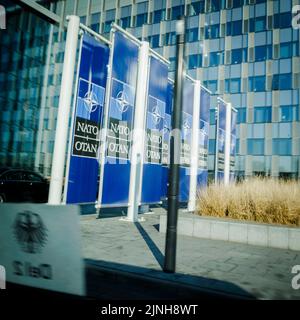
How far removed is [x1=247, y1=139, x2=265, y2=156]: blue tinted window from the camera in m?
35.6

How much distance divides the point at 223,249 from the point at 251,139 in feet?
103

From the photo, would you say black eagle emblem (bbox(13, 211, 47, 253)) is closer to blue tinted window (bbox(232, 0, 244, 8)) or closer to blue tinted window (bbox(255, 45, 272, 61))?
blue tinted window (bbox(255, 45, 272, 61))

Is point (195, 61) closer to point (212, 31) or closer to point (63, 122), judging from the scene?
point (212, 31)

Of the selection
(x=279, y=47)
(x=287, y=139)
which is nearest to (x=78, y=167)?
(x=287, y=139)

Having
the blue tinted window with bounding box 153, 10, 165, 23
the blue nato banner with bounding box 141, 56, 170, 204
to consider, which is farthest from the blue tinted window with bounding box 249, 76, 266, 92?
the blue nato banner with bounding box 141, 56, 170, 204

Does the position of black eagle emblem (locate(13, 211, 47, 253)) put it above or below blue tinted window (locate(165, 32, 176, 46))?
below

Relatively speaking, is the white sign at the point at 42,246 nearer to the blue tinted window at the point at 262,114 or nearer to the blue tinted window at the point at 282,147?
the blue tinted window at the point at 282,147

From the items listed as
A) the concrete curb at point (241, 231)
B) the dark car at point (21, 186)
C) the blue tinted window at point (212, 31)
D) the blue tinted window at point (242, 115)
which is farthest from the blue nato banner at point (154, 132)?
the blue tinted window at point (212, 31)

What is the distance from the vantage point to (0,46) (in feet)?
92.9

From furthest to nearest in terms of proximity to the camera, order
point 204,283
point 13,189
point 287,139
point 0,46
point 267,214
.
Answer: point 287,139 → point 0,46 → point 13,189 → point 267,214 → point 204,283

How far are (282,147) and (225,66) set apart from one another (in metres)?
11.4

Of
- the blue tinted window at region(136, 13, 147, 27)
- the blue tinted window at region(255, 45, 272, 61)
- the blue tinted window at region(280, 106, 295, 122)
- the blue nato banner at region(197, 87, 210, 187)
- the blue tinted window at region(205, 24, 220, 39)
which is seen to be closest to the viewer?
the blue nato banner at region(197, 87, 210, 187)

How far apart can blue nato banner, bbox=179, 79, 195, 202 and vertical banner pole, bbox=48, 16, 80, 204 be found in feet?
21.0
